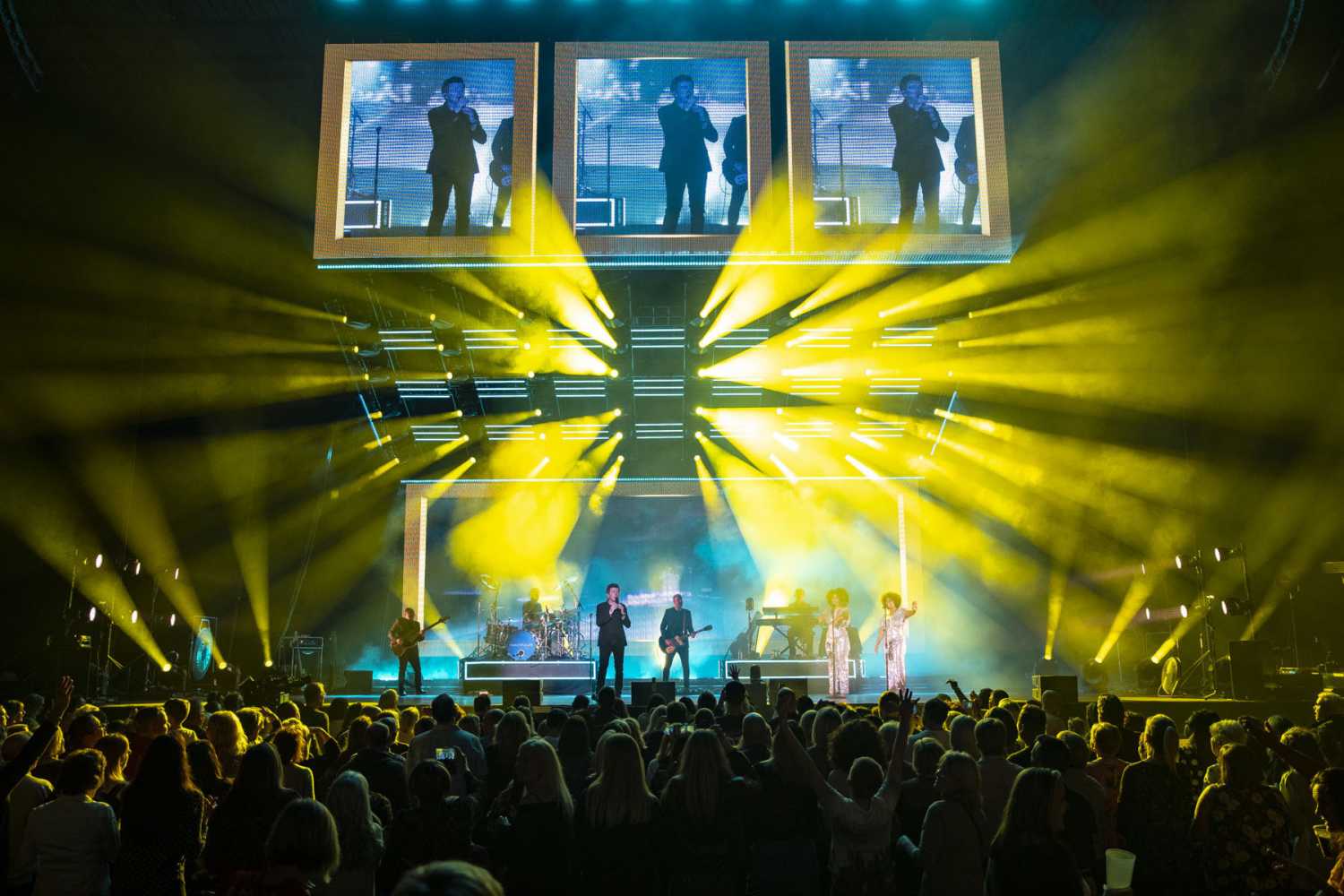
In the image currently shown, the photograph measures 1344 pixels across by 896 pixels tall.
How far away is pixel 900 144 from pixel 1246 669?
6205mm

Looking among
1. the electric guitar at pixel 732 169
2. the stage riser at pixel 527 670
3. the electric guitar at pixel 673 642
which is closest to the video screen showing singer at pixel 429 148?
the electric guitar at pixel 732 169

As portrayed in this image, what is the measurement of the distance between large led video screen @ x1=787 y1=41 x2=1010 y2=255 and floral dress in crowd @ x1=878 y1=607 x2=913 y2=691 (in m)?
5.56

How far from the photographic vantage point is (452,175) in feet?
36.2

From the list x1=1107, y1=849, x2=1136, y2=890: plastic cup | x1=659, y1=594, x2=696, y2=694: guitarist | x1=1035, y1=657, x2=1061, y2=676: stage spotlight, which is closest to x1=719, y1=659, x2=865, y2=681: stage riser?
x1=659, y1=594, x2=696, y2=694: guitarist

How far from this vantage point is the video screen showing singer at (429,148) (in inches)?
436

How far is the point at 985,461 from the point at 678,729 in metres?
12.1

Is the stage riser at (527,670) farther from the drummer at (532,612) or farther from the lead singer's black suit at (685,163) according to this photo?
the lead singer's black suit at (685,163)

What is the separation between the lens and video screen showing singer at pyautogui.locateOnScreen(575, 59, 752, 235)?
36.2 ft

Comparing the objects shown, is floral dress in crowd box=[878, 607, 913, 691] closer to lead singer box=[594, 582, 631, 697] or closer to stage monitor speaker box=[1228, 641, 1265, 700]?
lead singer box=[594, 582, 631, 697]

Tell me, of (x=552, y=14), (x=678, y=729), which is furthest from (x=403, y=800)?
(x=552, y=14)

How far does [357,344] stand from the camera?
48.0ft

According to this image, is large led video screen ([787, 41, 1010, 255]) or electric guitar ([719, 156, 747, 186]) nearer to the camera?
large led video screen ([787, 41, 1010, 255])

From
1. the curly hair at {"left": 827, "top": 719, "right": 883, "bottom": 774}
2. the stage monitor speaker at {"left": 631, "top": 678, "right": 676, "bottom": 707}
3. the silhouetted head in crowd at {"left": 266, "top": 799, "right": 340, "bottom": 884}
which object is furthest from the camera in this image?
the stage monitor speaker at {"left": 631, "top": 678, "right": 676, "bottom": 707}

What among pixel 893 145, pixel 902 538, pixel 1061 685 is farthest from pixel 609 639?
pixel 902 538
